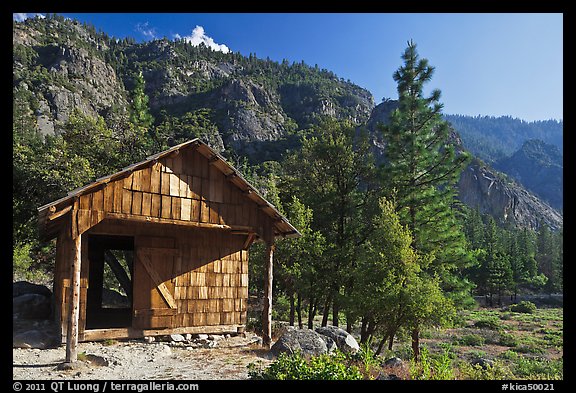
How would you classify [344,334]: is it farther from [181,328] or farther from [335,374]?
[335,374]

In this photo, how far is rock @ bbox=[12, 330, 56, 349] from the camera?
11302 mm

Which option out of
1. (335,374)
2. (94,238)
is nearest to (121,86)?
(94,238)

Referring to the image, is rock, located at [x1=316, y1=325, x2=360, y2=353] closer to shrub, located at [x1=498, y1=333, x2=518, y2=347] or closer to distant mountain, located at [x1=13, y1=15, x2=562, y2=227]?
shrub, located at [x1=498, y1=333, x2=518, y2=347]

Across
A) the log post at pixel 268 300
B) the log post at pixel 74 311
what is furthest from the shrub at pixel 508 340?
the log post at pixel 74 311

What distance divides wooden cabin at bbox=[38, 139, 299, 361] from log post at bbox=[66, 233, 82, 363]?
176mm

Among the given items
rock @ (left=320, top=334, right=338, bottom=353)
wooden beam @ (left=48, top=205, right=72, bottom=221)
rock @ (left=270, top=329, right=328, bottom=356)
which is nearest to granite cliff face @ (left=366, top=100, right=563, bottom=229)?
rock @ (left=320, top=334, right=338, bottom=353)

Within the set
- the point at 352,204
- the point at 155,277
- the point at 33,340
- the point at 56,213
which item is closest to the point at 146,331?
the point at 155,277

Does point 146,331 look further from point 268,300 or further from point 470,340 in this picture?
point 470,340

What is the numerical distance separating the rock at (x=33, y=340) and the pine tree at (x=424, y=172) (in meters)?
14.9

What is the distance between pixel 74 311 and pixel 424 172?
17313 mm

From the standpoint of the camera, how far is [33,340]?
38.0ft

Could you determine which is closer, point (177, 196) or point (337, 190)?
point (177, 196)

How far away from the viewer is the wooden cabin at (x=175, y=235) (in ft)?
37.7

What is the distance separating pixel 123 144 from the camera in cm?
2358
